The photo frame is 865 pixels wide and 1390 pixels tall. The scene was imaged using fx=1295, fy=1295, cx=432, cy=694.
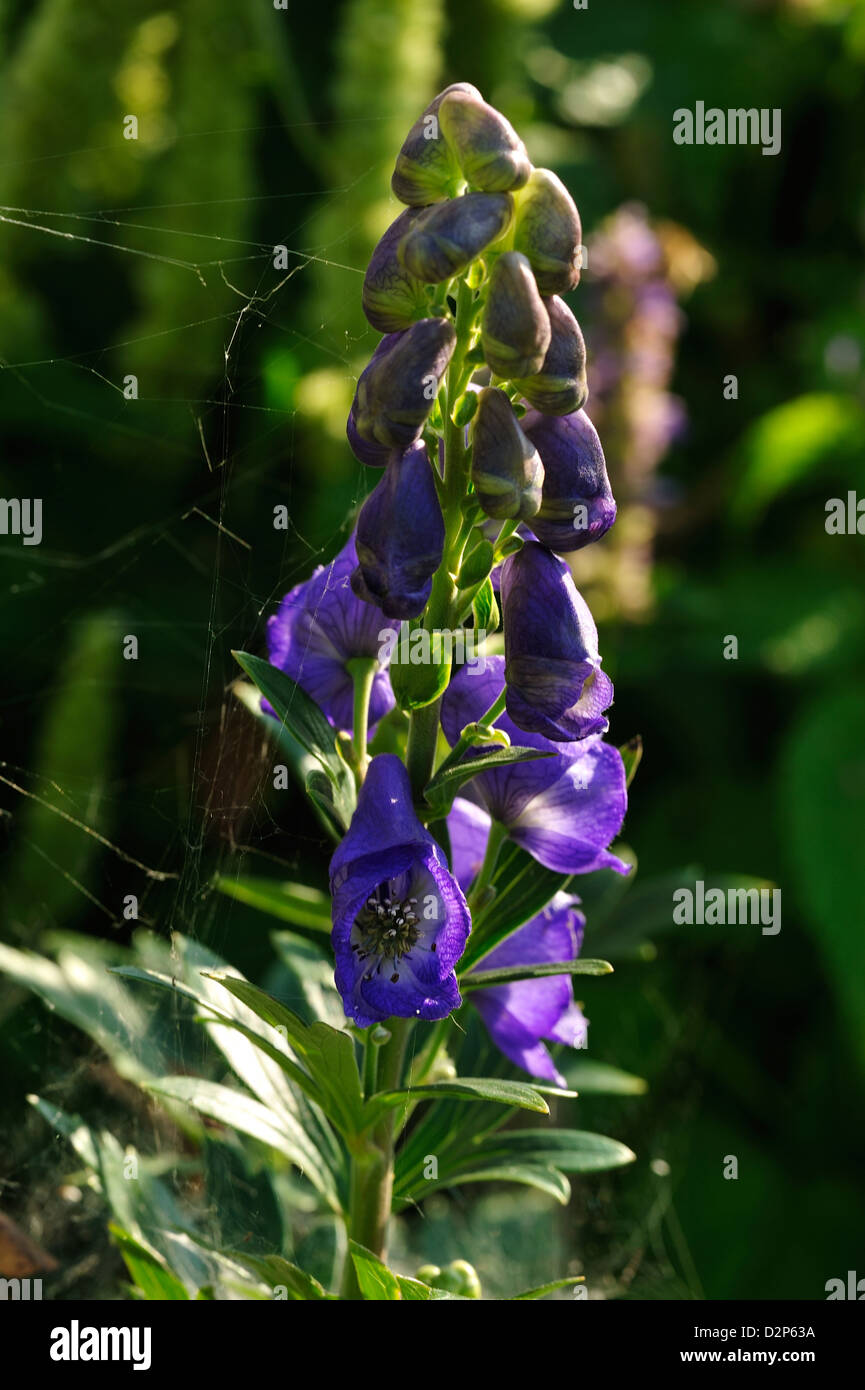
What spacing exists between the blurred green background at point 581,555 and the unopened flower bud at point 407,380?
13 centimetres

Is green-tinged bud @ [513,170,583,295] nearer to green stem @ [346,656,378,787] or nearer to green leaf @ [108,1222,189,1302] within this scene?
green stem @ [346,656,378,787]

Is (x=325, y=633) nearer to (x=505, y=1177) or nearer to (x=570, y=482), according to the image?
(x=570, y=482)

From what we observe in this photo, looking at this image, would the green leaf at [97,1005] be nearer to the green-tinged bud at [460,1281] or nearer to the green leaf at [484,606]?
the green-tinged bud at [460,1281]

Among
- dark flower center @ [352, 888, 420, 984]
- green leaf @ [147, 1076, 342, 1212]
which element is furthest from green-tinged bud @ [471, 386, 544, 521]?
green leaf @ [147, 1076, 342, 1212]

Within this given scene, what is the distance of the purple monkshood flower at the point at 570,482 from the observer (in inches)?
14.2

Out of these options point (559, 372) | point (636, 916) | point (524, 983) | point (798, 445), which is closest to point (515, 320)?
point (559, 372)

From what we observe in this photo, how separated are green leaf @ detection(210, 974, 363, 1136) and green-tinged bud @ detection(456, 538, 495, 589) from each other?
0.41 ft

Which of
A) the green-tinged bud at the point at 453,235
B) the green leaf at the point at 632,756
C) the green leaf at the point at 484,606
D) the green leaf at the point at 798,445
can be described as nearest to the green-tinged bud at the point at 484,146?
the green-tinged bud at the point at 453,235

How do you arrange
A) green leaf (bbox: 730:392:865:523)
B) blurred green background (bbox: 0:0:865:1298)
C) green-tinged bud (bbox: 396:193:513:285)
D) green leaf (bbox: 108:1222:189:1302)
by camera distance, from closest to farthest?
1. green-tinged bud (bbox: 396:193:513:285)
2. green leaf (bbox: 108:1222:189:1302)
3. blurred green background (bbox: 0:0:865:1298)
4. green leaf (bbox: 730:392:865:523)

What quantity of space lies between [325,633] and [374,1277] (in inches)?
7.7

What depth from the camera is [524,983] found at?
45 cm

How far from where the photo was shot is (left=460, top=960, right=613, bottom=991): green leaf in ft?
1.25

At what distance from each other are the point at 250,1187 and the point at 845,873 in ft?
3.03
